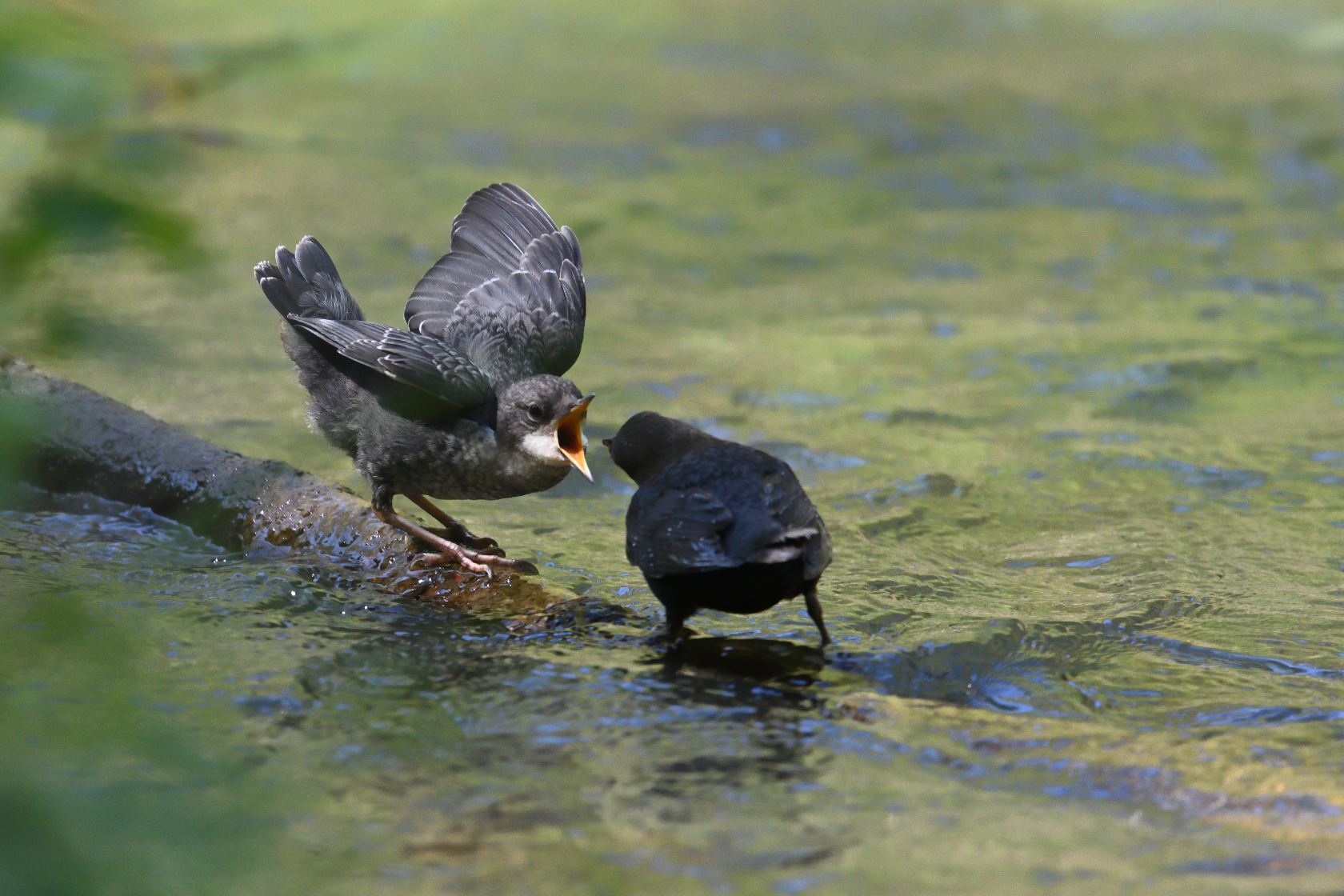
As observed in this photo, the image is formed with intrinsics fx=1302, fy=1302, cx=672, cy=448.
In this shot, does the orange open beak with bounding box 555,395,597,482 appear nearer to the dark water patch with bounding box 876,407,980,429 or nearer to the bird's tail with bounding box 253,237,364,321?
the bird's tail with bounding box 253,237,364,321

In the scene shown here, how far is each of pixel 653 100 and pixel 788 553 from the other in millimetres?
12563

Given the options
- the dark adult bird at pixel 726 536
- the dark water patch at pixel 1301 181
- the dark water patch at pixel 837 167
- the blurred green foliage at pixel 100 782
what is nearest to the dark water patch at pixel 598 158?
the dark water patch at pixel 837 167

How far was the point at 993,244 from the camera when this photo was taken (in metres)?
10.8

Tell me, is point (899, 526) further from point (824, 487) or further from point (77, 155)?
point (77, 155)

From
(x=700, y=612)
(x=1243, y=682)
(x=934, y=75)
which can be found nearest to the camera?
(x=1243, y=682)

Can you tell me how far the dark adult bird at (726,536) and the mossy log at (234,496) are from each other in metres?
0.50

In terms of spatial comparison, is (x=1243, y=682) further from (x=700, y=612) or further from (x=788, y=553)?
(x=700, y=612)

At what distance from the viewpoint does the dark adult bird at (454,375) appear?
434cm

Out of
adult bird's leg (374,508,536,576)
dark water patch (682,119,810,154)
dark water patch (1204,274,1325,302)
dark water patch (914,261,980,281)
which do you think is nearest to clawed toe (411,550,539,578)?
adult bird's leg (374,508,536,576)

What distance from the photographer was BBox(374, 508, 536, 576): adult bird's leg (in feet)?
14.1

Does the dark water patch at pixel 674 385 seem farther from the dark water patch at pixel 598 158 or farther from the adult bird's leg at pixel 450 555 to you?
the dark water patch at pixel 598 158

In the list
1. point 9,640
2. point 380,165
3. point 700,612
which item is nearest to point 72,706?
point 9,640

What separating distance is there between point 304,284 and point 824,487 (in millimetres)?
2553

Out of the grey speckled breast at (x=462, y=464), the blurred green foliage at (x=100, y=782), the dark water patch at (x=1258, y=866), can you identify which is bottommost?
the dark water patch at (x=1258, y=866)
